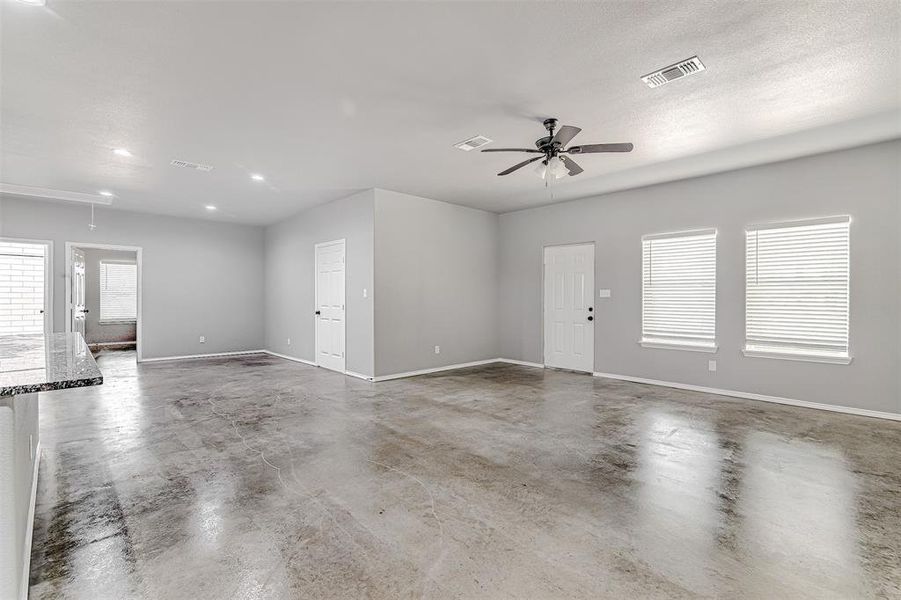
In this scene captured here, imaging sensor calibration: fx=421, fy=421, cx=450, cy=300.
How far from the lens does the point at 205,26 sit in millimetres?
2432

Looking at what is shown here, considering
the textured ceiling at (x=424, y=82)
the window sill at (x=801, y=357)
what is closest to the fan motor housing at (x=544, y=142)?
the textured ceiling at (x=424, y=82)

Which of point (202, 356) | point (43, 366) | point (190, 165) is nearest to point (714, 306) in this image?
point (43, 366)

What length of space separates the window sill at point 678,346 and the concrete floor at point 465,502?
0.85 m

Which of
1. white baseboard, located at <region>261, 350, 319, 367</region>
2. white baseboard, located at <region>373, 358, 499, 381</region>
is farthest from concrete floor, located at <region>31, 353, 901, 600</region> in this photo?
white baseboard, located at <region>261, 350, 319, 367</region>

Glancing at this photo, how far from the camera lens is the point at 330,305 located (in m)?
7.00

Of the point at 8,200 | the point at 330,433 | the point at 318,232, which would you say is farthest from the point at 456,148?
the point at 8,200

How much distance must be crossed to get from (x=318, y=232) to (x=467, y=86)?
16.0ft

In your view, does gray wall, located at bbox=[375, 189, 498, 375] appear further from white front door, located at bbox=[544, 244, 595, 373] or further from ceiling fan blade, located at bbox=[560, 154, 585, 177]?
ceiling fan blade, located at bbox=[560, 154, 585, 177]

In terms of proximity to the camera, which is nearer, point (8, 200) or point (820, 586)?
point (820, 586)

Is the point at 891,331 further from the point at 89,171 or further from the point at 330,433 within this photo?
the point at 89,171

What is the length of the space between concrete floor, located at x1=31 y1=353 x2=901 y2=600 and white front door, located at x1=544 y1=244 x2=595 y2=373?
210cm

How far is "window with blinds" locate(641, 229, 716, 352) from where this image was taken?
5.48m

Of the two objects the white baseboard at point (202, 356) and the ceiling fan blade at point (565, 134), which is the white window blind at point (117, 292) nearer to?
the white baseboard at point (202, 356)

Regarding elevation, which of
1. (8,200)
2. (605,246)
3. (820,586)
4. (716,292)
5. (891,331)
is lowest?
(820,586)
